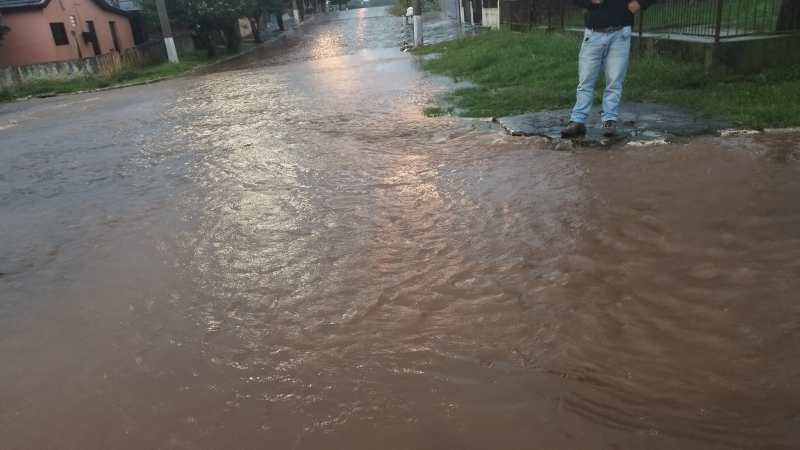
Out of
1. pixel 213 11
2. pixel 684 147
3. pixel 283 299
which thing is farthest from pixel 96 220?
pixel 213 11

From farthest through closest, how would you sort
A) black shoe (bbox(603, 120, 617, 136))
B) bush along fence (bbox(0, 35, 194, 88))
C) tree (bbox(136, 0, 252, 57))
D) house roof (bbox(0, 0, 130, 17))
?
1. tree (bbox(136, 0, 252, 57))
2. house roof (bbox(0, 0, 130, 17))
3. bush along fence (bbox(0, 35, 194, 88))
4. black shoe (bbox(603, 120, 617, 136))

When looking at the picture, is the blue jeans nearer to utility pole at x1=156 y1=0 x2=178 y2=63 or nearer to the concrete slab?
the concrete slab

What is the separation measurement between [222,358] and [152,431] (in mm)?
541

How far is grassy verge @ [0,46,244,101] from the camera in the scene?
59.8 feet

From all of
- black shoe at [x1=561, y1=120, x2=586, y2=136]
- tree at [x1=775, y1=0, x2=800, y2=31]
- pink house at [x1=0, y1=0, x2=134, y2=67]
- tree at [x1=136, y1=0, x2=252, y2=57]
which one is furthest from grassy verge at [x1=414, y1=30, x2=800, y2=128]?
pink house at [x1=0, y1=0, x2=134, y2=67]

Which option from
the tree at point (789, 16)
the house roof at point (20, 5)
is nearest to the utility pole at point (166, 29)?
the house roof at point (20, 5)

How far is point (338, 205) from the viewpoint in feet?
16.5

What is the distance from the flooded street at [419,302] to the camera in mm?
2512

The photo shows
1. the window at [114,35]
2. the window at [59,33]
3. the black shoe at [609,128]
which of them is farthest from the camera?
the window at [114,35]

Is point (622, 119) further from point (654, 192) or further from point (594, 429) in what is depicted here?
point (594, 429)

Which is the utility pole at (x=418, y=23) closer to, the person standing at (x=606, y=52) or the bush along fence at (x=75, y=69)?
the bush along fence at (x=75, y=69)

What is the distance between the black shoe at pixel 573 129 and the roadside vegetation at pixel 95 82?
17.0 metres

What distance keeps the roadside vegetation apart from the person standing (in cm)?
1706

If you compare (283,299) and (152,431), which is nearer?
(152,431)
